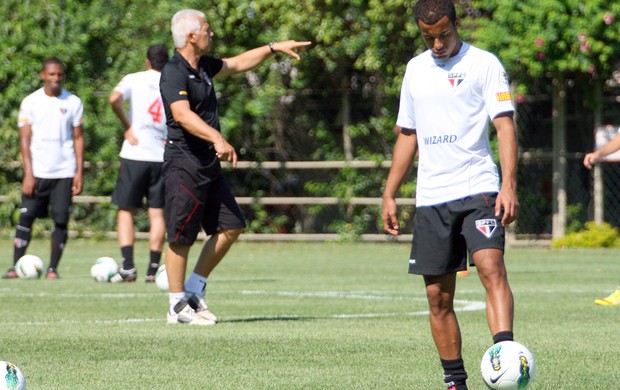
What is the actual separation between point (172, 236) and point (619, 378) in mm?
3781

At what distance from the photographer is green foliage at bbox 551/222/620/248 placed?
2067 centimetres

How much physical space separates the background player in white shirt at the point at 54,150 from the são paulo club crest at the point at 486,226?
8536 millimetres

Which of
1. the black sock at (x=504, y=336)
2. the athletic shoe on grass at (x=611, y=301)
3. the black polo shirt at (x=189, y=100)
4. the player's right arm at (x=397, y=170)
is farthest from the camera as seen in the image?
the athletic shoe on grass at (x=611, y=301)

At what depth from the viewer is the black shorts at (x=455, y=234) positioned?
606 centimetres

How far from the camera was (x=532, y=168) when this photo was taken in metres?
22.0

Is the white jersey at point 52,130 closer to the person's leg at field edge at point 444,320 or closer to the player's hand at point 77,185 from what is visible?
the player's hand at point 77,185

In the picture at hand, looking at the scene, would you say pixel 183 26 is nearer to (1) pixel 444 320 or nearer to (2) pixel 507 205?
(1) pixel 444 320

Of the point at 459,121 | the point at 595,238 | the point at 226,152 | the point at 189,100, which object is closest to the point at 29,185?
the point at 189,100

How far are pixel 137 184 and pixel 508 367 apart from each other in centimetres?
846

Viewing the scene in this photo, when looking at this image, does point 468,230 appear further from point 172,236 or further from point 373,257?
point 373,257

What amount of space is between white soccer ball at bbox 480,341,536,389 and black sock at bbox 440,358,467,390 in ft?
1.04

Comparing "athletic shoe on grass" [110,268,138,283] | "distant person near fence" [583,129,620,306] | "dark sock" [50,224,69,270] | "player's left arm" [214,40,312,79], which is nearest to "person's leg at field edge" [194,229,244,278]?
"player's left arm" [214,40,312,79]

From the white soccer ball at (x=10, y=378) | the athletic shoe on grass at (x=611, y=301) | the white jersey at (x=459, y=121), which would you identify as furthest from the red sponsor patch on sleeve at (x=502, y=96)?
the athletic shoe on grass at (x=611, y=301)

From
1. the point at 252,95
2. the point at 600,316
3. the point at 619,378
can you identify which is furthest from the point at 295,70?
the point at 619,378
